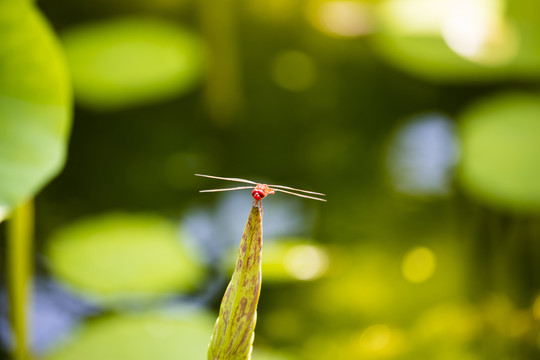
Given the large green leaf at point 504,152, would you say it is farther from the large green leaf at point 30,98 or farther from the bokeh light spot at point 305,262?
the large green leaf at point 30,98

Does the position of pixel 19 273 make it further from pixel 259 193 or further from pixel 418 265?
pixel 418 265

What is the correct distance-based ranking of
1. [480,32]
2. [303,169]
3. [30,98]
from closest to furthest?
[30,98] < [303,169] < [480,32]

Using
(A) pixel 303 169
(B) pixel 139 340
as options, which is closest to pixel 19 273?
(B) pixel 139 340

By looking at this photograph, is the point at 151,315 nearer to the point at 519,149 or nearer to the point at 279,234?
the point at 279,234

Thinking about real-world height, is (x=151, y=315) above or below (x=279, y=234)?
below

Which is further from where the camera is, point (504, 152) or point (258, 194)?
point (504, 152)

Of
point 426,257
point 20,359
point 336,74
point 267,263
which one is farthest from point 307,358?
point 336,74

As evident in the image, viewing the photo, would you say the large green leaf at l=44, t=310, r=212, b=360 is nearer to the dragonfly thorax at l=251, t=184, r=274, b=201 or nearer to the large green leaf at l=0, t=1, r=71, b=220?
the large green leaf at l=0, t=1, r=71, b=220

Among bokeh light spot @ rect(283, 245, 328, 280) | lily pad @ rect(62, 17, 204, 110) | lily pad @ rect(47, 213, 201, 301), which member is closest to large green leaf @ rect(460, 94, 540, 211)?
bokeh light spot @ rect(283, 245, 328, 280)
